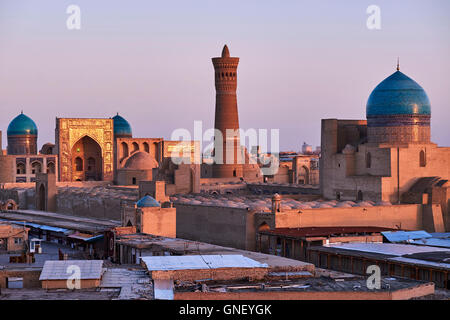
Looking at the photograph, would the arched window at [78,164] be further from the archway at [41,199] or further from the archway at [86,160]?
the archway at [41,199]

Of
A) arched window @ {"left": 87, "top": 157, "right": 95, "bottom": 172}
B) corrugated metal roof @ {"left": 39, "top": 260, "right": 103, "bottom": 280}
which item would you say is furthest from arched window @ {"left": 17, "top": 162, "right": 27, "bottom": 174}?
corrugated metal roof @ {"left": 39, "top": 260, "right": 103, "bottom": 280}

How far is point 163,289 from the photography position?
16266mm

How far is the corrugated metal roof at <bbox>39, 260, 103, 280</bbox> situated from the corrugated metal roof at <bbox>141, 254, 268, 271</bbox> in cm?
128

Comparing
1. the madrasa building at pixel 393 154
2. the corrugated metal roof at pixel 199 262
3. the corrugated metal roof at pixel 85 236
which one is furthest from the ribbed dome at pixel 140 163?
the corrugated metal roof at pixel 199 262

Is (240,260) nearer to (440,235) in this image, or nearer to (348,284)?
(348,284)

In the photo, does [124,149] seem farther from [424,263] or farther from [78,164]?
[424,263]

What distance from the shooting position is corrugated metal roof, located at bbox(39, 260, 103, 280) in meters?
16.5

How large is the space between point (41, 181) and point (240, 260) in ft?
85.0

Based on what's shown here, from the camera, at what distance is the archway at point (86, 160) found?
56969 millimetres

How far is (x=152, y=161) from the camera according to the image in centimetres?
5053

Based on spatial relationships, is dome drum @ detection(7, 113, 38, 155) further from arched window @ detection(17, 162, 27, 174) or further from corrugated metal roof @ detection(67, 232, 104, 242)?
corrugated metal roof @ detection(67, 232, 104, 242)

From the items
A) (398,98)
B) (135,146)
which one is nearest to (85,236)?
(398,98)

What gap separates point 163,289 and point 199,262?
2.90 meters
